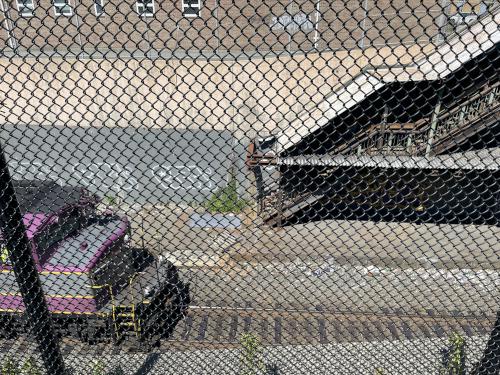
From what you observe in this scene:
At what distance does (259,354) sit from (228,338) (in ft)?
2.80

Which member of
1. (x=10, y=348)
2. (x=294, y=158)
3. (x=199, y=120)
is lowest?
(x=10, y=348)

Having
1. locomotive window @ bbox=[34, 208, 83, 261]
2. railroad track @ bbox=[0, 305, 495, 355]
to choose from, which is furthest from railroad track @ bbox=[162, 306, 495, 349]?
locomotive window @ bbox=[34, 208, 83, 261]

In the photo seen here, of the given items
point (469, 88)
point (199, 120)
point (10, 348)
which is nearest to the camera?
point (10, 348)

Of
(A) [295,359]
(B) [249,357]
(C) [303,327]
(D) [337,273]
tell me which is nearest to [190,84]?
(D) [337,273]

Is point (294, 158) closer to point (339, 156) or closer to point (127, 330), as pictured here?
point (339, 156)

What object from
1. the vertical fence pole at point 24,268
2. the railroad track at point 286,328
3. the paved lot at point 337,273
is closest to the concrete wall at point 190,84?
the paved lot at point 337,273

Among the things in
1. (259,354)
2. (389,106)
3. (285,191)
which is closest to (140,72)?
(285,191)

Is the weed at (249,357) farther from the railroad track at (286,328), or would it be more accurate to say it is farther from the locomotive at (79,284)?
the locomotive at (79,284)

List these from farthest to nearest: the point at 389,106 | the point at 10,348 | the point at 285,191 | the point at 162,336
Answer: the point at 285,191, the point at 389,106, the point at 162,336, the point at 10,348

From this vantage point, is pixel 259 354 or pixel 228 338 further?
pixel 228 338

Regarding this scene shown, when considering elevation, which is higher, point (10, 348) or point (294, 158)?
point (294, 158)

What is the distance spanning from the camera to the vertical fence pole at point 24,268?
2.75 meters

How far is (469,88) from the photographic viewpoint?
784 cm

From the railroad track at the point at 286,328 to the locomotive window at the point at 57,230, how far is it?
1.51 m
